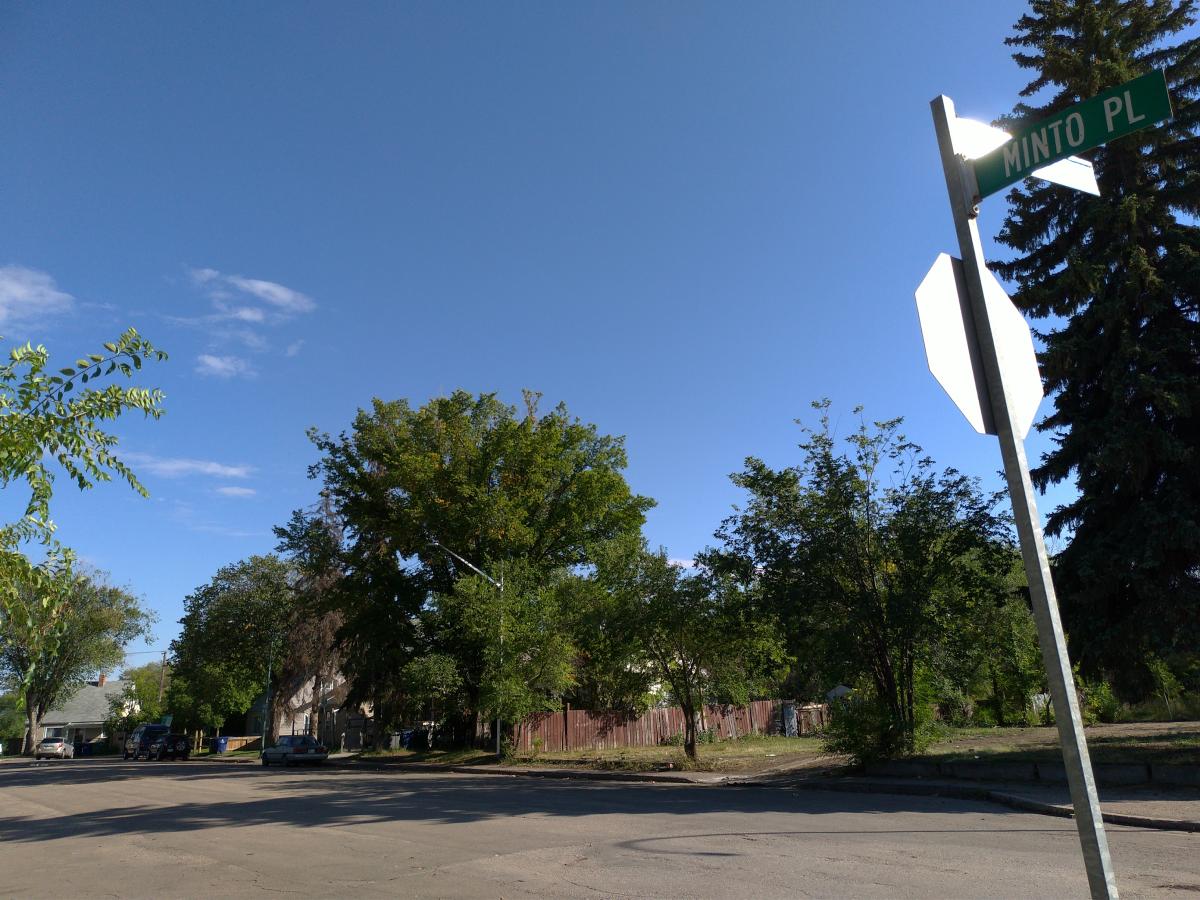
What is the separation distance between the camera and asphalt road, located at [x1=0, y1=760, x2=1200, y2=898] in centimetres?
745

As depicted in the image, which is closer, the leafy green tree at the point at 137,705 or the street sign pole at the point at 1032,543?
the street sign pole at the point at 1032,543

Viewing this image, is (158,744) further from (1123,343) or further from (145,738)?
(1123,343)

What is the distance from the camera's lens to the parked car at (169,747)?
46.3 meters

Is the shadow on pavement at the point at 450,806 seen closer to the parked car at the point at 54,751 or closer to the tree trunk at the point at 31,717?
the parked car at the point at 54,751

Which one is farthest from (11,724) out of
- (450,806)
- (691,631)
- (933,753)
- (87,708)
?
(933,753)

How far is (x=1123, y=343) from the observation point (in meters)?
14.2

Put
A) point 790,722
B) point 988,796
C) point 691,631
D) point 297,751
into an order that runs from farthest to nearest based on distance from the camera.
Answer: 1. point 790,722
2. point 297,751
3. point 691,631
4. point 988,796

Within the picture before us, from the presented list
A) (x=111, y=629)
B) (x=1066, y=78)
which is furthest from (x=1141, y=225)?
(x=111, y=629)

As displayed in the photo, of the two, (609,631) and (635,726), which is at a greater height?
(609,631)

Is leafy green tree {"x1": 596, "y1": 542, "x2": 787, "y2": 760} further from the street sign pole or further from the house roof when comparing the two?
the house roof

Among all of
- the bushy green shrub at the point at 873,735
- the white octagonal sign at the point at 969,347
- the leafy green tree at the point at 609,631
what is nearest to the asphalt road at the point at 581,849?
the bushy green shrub at the point at 873,735

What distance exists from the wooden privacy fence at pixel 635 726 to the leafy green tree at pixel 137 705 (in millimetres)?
48162

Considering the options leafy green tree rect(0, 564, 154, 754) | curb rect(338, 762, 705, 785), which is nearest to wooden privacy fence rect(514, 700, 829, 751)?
curb rect(338, 762, 705, 785)

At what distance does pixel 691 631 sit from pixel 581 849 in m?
13.1
